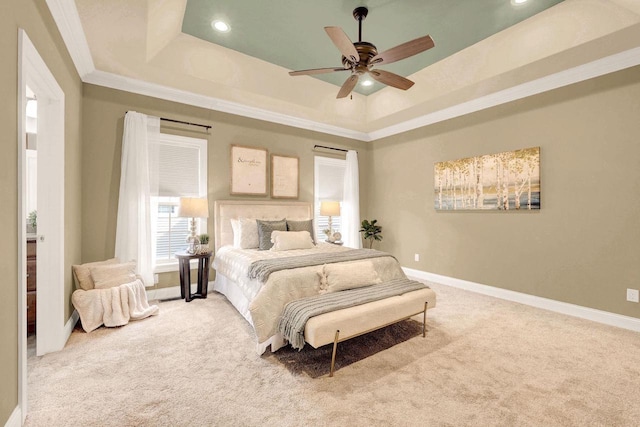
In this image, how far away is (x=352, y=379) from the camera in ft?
7.09

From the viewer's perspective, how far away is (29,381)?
208cm

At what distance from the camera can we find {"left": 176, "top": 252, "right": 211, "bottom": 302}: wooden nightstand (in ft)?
12.6

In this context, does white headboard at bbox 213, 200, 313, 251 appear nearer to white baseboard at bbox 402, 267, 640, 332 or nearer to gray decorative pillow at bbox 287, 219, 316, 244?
gray decorative pillow at bbox 287, 219, 316, 244

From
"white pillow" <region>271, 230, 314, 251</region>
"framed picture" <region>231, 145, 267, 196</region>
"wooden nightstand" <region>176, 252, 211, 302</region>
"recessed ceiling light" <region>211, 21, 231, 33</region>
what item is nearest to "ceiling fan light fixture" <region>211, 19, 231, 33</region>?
"recessed ceiling light" <region>211, 21, 231, 33</region>

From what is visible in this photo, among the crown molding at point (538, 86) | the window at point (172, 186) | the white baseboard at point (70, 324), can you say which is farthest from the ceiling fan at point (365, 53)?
the white baseboard at point (70, 324)

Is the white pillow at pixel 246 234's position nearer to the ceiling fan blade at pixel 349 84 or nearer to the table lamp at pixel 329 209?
the table lamp at pixel 329 209

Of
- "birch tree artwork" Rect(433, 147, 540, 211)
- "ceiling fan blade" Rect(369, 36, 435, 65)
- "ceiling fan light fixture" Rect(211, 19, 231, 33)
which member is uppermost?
"ceiling fan light fixture" Rect(211, 19, 231, 33)

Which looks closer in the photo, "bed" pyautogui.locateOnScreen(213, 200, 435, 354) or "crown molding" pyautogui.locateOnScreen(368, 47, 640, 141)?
"bed" pyautogui.locateOnScreen(213, 200, 435, 354)

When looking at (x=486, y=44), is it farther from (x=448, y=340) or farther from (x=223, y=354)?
(x=223, y=354)

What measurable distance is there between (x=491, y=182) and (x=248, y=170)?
12.3 ft

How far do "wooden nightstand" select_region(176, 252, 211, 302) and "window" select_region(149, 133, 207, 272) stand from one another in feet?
1.34

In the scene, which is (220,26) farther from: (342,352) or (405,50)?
(342,352)

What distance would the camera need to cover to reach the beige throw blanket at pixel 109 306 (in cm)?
295

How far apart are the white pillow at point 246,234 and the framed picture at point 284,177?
90 cm
